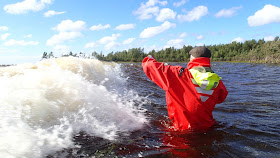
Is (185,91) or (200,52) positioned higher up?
(200,52)

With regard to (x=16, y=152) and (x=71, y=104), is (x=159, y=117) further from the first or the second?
(x=16, y=152)

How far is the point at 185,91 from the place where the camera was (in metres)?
3.09

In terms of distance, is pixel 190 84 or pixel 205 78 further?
pixel 190 84

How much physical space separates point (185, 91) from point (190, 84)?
14cm

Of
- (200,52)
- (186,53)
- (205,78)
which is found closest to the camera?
(205,78)

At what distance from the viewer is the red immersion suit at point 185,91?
3053mm

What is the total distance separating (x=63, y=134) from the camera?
111 inches

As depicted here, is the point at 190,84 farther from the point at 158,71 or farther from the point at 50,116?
the point at 50,116

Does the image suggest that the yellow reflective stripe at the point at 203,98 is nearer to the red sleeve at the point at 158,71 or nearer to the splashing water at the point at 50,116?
the red sleeve at the point at 158,71

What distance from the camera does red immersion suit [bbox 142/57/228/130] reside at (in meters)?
3.05

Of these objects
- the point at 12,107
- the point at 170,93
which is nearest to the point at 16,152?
the point at 12,107

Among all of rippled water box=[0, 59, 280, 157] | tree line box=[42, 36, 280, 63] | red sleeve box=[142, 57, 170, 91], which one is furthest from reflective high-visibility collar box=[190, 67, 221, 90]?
tree line box=[42, 36, 280, 63]

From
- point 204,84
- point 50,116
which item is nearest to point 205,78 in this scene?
point 204,84

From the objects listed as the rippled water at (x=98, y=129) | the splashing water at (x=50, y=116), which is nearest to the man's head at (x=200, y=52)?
the rippled water at (x=98, y=129)
